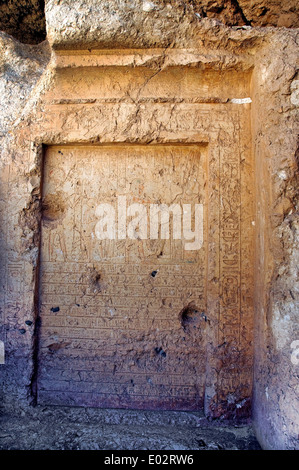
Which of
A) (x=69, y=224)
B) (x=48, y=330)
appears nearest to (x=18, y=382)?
(x=48, y=330)

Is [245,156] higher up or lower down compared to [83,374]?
higher up

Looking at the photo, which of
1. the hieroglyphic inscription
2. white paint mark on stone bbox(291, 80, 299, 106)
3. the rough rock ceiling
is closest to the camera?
white paint mark on stone bbox(291, 80, 299, 106)

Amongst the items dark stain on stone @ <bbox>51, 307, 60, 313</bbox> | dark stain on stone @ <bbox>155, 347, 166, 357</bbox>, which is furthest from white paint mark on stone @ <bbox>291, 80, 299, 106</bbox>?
dark stain on stone @ <bbox>51, 307, 60, 313</bbox>

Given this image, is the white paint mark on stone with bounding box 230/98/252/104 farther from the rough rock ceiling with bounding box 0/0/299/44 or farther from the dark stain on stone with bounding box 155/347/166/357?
the dark stain on stone with bounding box 155/347/166/357

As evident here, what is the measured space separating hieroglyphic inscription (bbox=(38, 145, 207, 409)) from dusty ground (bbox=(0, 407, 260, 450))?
0.11m

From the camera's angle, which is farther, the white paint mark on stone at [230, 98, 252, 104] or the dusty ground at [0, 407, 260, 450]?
the white paint mark on stone at [230, 98, 252, 104]

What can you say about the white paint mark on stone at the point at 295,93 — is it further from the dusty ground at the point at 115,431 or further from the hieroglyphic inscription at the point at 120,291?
the dusty ground at the point at 115,431

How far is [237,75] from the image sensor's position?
2533 millimetres

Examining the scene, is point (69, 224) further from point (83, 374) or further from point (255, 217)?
point (255, 217)

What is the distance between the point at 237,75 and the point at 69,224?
2044 millimetres

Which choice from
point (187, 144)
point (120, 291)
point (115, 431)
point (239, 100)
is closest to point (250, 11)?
point (239, 100)

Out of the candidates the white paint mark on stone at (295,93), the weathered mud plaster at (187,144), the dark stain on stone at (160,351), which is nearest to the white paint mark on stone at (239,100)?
the weathered mud plaster at (187,144)

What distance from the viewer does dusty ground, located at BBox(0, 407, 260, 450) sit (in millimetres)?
2188
